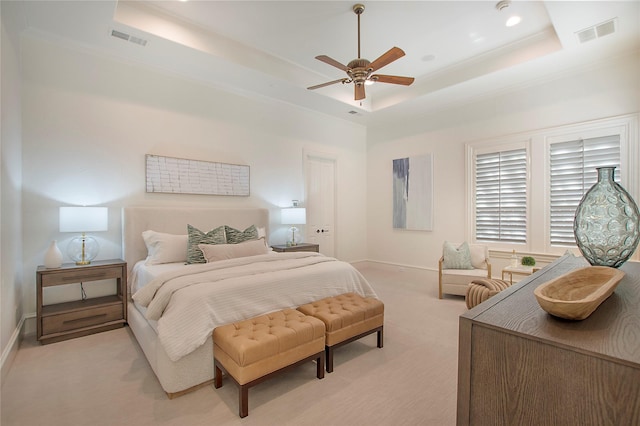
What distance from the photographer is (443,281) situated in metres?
4.45

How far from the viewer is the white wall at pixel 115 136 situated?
326cm

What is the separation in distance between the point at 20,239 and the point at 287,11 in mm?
3732

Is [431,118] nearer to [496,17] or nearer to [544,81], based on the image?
[544,81]

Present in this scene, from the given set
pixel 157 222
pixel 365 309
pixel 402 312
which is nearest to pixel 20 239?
pixel 157 222

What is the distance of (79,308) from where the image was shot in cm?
310

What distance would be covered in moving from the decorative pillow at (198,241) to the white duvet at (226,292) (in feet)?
2.55

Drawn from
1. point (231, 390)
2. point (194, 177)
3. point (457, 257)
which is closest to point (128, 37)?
point (194, 177)

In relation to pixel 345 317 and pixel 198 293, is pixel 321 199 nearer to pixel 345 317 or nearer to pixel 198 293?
pixel 345 317

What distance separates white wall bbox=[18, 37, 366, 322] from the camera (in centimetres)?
326

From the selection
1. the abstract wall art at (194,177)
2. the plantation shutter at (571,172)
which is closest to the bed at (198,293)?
the abstract wall art at (194,177)

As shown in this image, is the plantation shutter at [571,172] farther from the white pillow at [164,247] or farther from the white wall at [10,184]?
the white wall at [10,184]

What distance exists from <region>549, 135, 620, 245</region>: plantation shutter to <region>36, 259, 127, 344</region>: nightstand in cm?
569

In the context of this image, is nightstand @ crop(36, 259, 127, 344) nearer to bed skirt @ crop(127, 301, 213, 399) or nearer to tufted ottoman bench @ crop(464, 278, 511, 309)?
bed skirt @ crop(127, 301, 213, 399)

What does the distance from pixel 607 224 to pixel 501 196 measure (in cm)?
413
